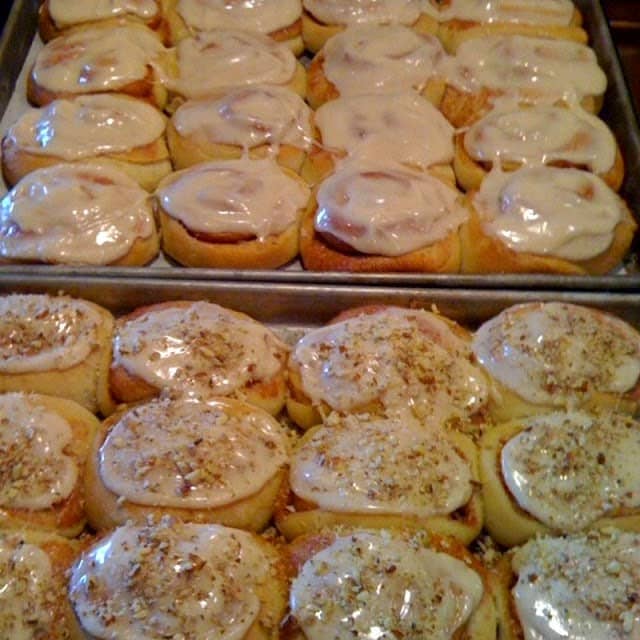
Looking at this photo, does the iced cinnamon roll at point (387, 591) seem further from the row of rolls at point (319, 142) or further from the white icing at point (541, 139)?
the white icing at point (541, 139)

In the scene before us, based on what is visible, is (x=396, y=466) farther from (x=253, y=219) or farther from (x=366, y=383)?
(x=253, y=219)

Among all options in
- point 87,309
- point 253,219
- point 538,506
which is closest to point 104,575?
point 87,309

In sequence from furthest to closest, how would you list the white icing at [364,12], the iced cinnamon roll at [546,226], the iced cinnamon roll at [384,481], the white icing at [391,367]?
the white icing at [364,12]
the iced cinnamon roll at [546,226]
the white icing at [391,367]
the iced cinnamon roll at [384,481]

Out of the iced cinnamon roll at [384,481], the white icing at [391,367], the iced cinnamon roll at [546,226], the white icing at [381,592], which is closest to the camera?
the white icing at [381,592]

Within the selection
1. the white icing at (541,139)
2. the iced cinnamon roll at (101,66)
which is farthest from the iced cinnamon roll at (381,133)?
the iced cinnamon roll at (101,66)

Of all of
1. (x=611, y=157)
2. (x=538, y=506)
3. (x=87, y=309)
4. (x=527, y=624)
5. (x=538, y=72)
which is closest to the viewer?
(x=527, y=624)

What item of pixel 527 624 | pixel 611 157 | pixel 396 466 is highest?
pixel 611 157
